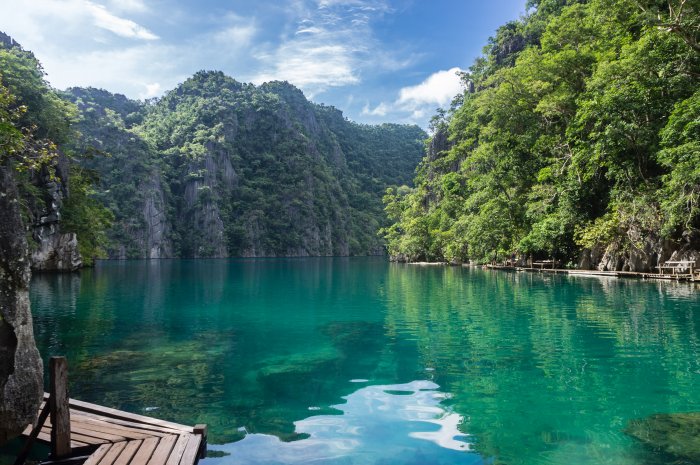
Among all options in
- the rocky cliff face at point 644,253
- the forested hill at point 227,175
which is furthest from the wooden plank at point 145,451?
the forested hill at point 227,175

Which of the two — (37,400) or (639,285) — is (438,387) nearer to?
(37,400)

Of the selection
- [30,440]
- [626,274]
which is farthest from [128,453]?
[626,274]

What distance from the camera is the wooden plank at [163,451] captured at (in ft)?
15.9

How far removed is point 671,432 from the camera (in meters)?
5.70

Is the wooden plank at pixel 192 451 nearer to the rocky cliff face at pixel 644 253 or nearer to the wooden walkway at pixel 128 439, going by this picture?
the wooden walkway at pixel 128 439

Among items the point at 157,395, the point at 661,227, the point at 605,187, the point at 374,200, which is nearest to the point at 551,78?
the point at 605,187

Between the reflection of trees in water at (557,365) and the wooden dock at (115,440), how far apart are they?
3518mm

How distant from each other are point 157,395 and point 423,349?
233 inches

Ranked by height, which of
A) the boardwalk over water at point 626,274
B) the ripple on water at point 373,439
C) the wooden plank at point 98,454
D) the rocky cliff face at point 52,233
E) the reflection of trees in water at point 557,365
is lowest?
the ripple on water at point 373,439

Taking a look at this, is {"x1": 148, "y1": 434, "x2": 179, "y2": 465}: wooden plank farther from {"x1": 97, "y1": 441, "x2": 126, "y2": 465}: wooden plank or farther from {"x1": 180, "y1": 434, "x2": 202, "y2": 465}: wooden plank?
{"x1": 97, "y1": 441, "x2": 126, "y2": 465}: wooden plank

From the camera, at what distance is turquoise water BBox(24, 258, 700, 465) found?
5.71 m

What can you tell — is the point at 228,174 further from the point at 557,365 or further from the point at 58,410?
the point at 58,410

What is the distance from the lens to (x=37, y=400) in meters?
5.35

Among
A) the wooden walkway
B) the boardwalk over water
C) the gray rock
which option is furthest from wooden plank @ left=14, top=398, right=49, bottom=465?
the gray rock
